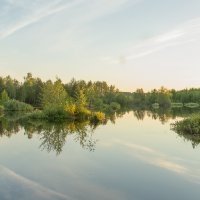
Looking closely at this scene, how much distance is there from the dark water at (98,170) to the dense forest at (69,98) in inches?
860

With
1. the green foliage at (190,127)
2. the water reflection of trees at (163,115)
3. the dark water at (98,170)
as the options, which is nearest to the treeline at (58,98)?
the water reflection of trees at (163,115)

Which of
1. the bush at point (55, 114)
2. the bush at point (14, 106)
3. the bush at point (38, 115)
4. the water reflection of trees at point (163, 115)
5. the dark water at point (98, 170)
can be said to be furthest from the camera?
the bush at point (14, 106)

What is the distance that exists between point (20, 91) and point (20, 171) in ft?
267

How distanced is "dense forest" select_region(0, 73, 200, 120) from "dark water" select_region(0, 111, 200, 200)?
2184 centimetres

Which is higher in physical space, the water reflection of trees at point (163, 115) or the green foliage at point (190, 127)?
the green foliage at point (190, 127)

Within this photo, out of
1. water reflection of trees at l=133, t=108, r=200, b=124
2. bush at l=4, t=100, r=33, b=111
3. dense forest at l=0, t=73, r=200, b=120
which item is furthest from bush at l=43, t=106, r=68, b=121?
bush at l=4, t=100, r=33, b=111

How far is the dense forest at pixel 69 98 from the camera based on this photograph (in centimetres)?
4416

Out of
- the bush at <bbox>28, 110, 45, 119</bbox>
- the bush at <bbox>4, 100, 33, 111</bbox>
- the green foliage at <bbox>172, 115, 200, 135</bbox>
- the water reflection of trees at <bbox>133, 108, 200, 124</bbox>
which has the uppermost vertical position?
the bush at <bbox>4, 100, 33, 111</bbox>

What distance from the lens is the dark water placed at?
10367 millimetres

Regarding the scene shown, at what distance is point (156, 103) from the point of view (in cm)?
13212

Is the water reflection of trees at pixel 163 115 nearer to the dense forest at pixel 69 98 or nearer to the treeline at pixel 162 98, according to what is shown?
the dense forest at pixel 69 98

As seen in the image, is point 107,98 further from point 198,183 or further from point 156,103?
point 198,183

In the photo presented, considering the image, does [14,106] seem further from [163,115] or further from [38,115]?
[163,115]

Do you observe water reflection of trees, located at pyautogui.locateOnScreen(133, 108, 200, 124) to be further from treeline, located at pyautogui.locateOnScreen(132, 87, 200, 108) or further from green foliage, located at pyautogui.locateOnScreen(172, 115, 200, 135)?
treeline, located at pyautogui.locateOnScreen(132, 87, 200, 108)
